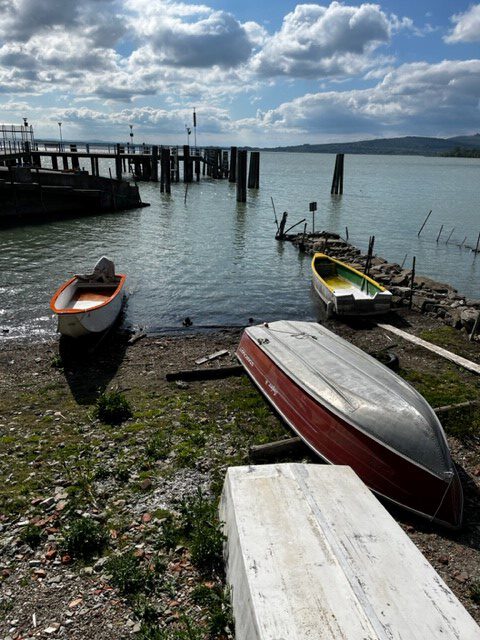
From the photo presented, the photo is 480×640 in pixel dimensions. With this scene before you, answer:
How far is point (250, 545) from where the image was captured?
5.07 meters

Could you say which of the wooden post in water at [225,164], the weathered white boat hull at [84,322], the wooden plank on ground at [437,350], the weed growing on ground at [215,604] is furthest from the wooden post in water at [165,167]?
the weed growing on ground at [215,604]

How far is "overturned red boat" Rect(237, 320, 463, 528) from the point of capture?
7.17 metres

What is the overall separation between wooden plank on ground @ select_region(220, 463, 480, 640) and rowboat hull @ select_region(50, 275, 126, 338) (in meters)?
8.22

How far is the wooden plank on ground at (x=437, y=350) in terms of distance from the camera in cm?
1251

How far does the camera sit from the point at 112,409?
389 inches

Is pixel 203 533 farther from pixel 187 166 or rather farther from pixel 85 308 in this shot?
pixel 187 166

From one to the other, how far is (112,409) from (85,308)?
15.3ft

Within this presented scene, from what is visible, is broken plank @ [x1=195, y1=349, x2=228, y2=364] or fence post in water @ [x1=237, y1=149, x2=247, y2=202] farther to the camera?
fence post in water @ [x1=237, y1=149, x2=247, y2=202]

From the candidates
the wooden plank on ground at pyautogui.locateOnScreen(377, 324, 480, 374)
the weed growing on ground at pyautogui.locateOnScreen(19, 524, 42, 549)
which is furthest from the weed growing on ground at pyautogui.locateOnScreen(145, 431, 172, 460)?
the wooden plank on ground at pyautogui.locateOnScreen(377, 324, 480, 374)

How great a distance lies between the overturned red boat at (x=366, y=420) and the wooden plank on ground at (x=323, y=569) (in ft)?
4.74

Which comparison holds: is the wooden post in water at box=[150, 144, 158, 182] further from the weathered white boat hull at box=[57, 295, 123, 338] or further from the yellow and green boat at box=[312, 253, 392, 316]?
the weathered white boat hull at box=[57, 295, 123, 338]

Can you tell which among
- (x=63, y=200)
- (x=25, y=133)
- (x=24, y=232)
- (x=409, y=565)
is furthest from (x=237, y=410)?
(x=25, y=133)

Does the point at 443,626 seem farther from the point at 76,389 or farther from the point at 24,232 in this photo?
the point at 24,232

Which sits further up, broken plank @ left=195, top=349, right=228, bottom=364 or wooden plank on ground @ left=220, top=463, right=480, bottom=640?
wooden plank on ground @ left=220, top=463, right=480, bottom=640
